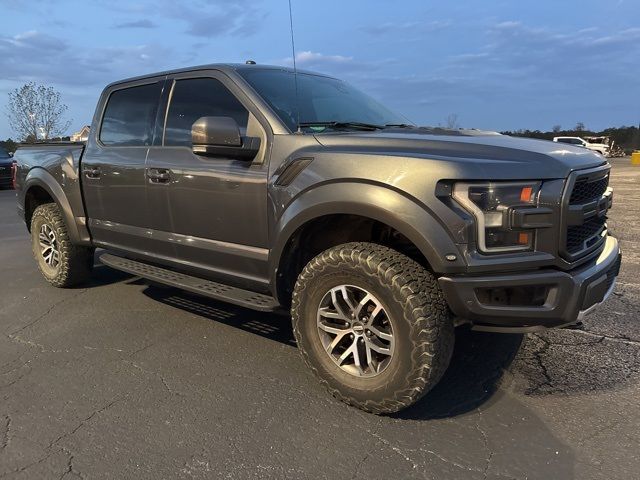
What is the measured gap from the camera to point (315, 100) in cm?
383

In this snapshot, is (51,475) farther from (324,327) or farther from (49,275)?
(49,275)

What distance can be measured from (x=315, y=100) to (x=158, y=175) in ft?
4.33

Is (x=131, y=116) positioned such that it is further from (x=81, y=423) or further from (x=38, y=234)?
(x=81, y=423)

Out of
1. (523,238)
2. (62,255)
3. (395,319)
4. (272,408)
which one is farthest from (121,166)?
(523,238)

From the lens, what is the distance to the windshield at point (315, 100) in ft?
11.5

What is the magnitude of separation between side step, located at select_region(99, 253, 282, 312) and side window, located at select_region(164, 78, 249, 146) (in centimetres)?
103

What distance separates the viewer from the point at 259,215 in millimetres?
3328

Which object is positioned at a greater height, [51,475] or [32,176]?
[32,176]

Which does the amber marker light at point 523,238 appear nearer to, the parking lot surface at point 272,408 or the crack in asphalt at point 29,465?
the parking lot surface at point 272,408

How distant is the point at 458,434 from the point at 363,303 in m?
0.84

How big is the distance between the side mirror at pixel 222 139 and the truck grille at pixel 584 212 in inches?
72.4

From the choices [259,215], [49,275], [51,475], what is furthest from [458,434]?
[49,275]

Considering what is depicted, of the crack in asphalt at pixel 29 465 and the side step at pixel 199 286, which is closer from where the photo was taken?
the crack in asphalt at pixel 29 465

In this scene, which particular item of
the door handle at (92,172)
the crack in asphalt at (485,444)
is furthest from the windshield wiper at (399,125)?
the door handle at (92,172)
